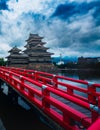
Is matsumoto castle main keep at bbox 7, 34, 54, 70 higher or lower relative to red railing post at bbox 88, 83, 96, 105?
higher

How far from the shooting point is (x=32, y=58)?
73625 millimetres

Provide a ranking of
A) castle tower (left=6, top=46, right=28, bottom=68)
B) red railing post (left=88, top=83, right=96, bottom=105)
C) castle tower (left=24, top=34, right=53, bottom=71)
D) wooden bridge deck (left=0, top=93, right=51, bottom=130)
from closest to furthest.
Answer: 1. red railing post (left=88, top=83, right=96, bottom=105)
2. wooden bridge deck (left=0, top=93, right=51, bottom=130)
3. castle tower (left=6, top=46, right=28, bottom=68)
4. castle tower (left=24, top=34, right=53, bottom=71)

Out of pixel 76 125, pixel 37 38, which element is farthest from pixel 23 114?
pixel 37 38

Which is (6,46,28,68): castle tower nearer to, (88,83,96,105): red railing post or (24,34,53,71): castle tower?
→ (24,34,53,71): castle tower

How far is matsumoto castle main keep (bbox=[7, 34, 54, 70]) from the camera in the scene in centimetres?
7175

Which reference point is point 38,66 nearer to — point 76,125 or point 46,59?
point 46,59

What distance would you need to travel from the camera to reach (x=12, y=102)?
720 inches

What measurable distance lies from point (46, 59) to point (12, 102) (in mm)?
57091

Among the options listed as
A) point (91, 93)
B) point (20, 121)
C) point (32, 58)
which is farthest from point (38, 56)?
point (91, 93)

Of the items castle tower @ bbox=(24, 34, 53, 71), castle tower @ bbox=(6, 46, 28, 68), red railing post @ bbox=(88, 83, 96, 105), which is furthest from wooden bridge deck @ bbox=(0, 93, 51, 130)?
castle tower @ bbox=(24, 34, 53, 71)

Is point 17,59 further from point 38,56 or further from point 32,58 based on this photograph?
point 38,56


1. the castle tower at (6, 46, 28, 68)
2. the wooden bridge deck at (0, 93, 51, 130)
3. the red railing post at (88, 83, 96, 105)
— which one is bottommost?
the wooden bridge deck at (0, 93, 51, 130)

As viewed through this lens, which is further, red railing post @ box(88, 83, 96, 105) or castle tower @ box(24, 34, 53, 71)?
castle tower @ box(24, 34, 53, 71)

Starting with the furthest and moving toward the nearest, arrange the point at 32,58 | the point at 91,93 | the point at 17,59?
the point at 32,58 → the point at 17,59 → the point at 91,93
